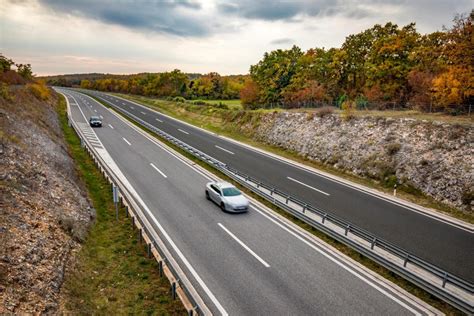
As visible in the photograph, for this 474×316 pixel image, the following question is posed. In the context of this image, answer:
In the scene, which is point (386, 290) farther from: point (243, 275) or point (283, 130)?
point (283, 130)

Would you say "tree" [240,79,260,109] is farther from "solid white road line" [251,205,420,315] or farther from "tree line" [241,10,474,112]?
"solid white road line" [251,205,420,315]

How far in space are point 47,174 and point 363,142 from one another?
25.4m

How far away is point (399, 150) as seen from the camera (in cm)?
2431

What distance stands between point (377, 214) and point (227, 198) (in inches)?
354

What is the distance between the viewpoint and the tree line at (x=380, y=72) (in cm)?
2664

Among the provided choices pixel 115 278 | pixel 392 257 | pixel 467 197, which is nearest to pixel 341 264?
pixel 392 257

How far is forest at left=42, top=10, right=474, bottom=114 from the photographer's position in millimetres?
26672

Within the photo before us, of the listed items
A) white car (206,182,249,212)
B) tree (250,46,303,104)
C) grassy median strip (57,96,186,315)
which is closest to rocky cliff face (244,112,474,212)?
white car (206,182,249,212)

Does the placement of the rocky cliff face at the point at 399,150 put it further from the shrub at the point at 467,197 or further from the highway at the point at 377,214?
the highway at the point at 377,214

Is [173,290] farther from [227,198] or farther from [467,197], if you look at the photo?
[467,197]

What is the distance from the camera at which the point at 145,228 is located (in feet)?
47.0

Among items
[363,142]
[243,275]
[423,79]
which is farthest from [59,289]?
[423,79]

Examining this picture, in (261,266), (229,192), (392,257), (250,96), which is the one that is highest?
(250,96)

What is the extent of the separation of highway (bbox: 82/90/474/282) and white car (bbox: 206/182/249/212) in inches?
183
